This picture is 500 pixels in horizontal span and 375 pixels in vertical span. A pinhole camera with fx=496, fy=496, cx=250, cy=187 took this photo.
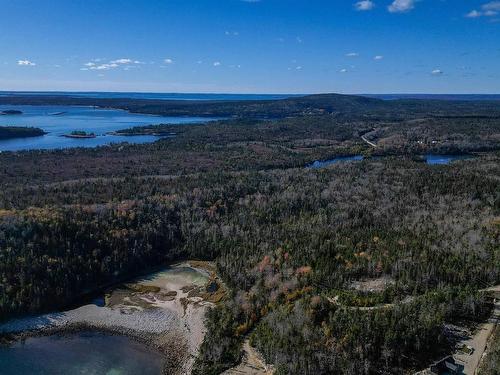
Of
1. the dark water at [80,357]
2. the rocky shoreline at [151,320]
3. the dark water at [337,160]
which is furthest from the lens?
the dark water at [337,160]

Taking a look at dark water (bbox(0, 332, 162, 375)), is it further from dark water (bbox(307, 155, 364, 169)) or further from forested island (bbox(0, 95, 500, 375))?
dark water (bbox(307, 155, 364, 169))

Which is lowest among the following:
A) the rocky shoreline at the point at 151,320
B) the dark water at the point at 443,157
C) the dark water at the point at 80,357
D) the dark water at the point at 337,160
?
the dark water at the point at 80,357

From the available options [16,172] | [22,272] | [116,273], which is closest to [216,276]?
[116,273]

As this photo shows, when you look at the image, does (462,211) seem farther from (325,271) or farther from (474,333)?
(474,333)

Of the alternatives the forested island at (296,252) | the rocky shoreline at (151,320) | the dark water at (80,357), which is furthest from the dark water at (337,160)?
the dark water at (80,357)

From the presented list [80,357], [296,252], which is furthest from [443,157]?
[80,357]

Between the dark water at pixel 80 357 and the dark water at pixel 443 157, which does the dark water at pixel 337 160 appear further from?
the dark water at pixel 80 357
